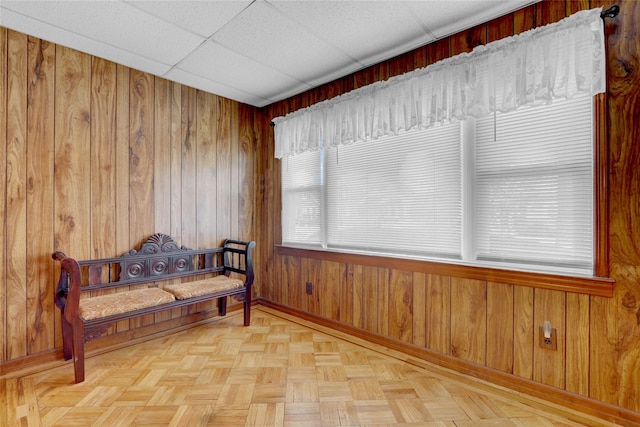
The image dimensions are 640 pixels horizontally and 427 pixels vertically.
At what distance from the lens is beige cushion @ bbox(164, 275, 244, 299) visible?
2.53m

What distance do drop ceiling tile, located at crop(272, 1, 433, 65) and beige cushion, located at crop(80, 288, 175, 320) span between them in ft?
7.21

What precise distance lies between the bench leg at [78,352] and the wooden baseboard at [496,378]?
180 centimetres

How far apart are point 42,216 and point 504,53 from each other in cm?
325

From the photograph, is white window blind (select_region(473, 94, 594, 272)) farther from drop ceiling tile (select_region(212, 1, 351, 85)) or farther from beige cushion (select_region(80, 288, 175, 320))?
beige cushion (select_region(80, 288, 175, 320))

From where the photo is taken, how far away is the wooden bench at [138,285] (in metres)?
2.00

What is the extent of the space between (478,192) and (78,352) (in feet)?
9.04

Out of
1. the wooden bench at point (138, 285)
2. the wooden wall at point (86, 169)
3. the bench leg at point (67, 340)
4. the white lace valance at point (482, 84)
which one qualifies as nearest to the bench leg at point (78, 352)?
the wooden bench at point (138, 285)

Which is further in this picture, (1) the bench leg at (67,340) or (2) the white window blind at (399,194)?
(1) the bench leg at (67,340)

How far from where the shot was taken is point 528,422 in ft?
5.27

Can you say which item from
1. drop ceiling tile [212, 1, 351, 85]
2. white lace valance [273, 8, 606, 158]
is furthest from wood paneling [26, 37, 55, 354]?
white lace valance [273, 8, 606, 158]

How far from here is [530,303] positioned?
5.90ft

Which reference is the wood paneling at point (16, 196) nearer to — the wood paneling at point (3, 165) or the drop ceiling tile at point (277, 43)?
the wood paneling at point (3, 165)

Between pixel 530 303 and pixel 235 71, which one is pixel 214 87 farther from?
pixel 530 303

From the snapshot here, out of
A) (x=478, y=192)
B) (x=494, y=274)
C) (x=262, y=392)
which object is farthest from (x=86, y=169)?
(x=494, y=274)
